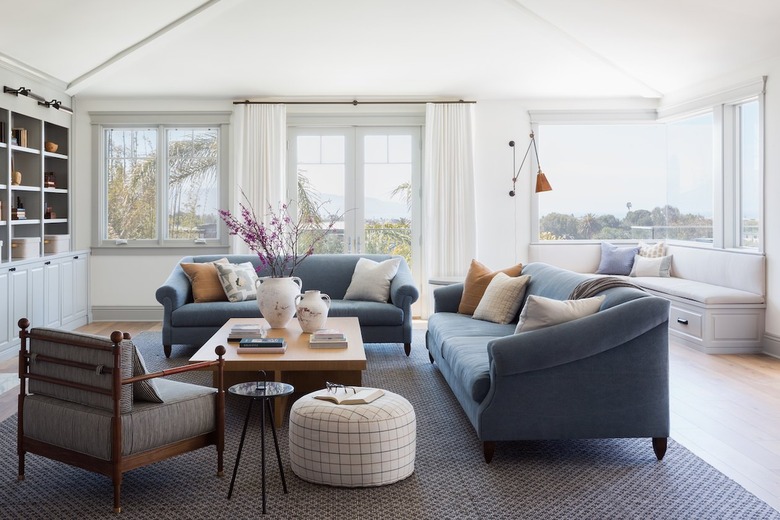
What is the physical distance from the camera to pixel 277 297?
189 inches

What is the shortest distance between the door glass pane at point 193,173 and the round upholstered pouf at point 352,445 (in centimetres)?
519

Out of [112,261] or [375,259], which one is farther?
[112,261]

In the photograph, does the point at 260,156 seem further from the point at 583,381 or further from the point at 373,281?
the point at 583,381

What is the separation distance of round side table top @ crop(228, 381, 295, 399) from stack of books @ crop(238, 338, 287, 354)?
116 centimetres

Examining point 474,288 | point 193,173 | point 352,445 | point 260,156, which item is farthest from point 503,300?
point 193,173

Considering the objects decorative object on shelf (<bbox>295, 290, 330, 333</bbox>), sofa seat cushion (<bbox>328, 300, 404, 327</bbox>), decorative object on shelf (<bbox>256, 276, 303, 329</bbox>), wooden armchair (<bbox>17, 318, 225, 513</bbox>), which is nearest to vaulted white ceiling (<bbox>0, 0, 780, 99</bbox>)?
sofa seat cushion (<bbox>328, 300, 404, 327</bbox>)

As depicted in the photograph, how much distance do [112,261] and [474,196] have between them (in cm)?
403

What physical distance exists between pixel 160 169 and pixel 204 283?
89.7 inches

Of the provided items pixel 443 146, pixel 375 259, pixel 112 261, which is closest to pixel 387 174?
pixel 443 146

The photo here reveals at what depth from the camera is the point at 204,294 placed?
20.2 ft

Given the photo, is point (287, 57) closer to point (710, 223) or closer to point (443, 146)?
point (443, 146)

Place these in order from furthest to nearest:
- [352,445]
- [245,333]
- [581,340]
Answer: [245,333] → [581,340] → [352,445]

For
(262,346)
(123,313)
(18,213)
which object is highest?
(18,213)

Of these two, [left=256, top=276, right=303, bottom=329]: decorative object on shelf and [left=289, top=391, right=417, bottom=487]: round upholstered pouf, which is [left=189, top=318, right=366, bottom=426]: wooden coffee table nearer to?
[left=256, top=276, right=303, bottom=329]: decorative object on shelf
